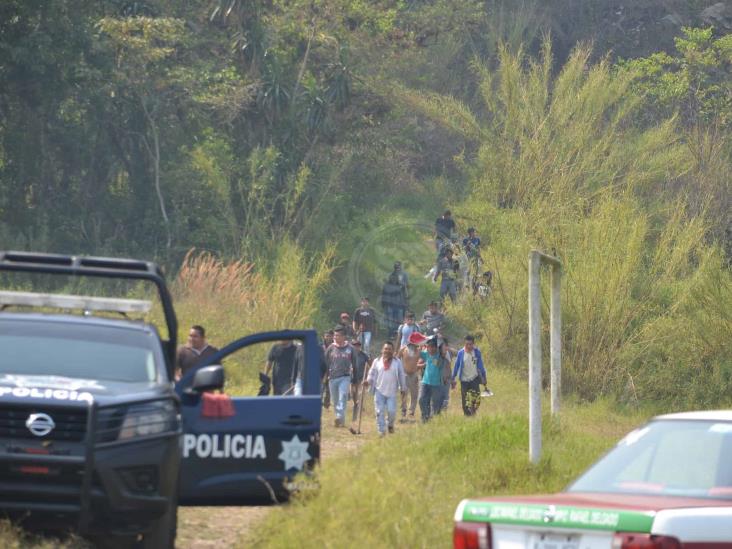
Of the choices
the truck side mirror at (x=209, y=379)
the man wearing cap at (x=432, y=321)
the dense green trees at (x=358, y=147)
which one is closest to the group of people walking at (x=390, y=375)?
the man wearing cap at (x=432, y=321)

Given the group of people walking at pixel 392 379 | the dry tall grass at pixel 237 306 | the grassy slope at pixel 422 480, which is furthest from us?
the dry tall grass at pixel 237 306

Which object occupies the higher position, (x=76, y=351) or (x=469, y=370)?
(x=76, y=351)

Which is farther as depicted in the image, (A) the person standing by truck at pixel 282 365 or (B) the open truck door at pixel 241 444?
(A) the person standing by truck at pixel 282 365

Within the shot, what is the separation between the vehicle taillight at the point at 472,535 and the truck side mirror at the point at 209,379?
10.1ft

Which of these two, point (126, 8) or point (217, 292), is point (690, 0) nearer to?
point (126, 8)

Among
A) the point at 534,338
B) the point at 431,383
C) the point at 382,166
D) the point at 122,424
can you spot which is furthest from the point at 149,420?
the point at 382,166

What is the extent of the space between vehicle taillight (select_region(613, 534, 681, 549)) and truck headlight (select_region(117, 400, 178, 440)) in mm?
3677

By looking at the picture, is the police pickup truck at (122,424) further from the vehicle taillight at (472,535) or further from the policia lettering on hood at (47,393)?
the vehicle taillight at (472,535)

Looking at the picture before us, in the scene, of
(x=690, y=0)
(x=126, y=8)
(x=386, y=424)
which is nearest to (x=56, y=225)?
(x=126, y=8)

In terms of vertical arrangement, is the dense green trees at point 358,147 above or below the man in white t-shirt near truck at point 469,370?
above

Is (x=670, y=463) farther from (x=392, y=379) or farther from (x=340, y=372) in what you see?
(x=340, y=372)

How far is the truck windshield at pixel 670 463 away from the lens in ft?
23.2

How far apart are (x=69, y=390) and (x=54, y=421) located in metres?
0.26

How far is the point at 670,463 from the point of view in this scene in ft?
24.0
